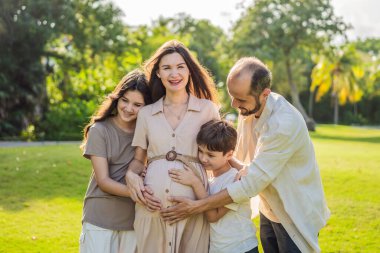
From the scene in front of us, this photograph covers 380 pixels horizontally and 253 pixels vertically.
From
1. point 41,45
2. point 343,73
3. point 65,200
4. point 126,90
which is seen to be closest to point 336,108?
point 343,73

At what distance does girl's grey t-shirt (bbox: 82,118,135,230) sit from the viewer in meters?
3.96

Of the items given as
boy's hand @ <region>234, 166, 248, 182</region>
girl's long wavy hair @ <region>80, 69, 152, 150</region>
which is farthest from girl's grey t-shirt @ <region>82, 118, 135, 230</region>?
boy's hand @ <region>234, 166, 248, 182</region>

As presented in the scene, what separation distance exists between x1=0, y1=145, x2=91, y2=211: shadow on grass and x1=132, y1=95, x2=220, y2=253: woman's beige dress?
566 cm

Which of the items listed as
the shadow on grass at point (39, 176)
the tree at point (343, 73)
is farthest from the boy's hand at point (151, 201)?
the tree at point (343, 73)

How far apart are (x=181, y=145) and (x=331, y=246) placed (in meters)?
3.80

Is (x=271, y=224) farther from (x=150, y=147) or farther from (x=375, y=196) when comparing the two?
Answer: (x=375, y=196)

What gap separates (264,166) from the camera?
11.4 feet

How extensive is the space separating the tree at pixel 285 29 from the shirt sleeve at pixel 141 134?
27.7 m

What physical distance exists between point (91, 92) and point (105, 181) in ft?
69.2

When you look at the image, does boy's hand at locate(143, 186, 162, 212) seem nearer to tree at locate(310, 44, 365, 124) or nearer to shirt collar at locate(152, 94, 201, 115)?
shirt collar at locate(152, 94, 201, 115)

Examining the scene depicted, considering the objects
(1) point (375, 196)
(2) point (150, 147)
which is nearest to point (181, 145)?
(2) point (150, 147)

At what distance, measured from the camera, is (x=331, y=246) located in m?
6.77

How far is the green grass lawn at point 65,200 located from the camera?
275 inches

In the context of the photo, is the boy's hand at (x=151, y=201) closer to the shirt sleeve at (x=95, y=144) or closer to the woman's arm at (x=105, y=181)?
the woman's arm at (x=105, y=181)
